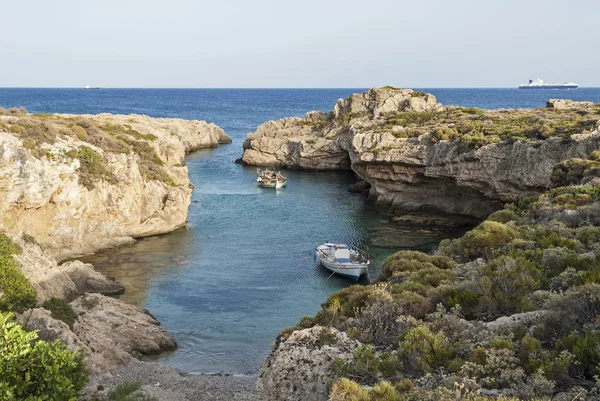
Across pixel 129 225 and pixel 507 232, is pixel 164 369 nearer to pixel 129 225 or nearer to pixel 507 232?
pixel 507 232

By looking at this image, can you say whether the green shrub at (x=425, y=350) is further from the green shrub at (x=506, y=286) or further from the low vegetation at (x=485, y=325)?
the green shrub at (x=506, y=286)

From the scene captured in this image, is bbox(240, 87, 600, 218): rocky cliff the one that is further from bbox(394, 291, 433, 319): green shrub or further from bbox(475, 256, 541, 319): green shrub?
bbox(394, 291, 433, 319): green shrub

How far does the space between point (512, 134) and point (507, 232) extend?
3053cm

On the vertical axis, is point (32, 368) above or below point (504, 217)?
below

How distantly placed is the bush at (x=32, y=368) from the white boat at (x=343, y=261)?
80.8 feet

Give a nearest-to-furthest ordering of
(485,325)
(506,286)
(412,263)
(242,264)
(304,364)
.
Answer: (304,364)
(485,325)
(506,286)
(412,263)
(242,264)

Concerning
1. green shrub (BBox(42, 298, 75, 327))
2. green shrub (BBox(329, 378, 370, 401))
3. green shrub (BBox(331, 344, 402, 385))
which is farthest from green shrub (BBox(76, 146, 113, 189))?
green shrub (BBox(329, 378, 370, 401))

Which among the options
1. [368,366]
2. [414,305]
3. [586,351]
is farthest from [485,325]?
[368,366]

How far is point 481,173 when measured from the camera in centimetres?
4575

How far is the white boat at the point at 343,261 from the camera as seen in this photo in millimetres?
36312

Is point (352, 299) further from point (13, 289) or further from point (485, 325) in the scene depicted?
point (13, 289)

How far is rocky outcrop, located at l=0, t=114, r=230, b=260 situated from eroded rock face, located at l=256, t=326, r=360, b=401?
91.2ft

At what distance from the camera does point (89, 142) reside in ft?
153

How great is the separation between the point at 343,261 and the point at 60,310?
19.5 metres
